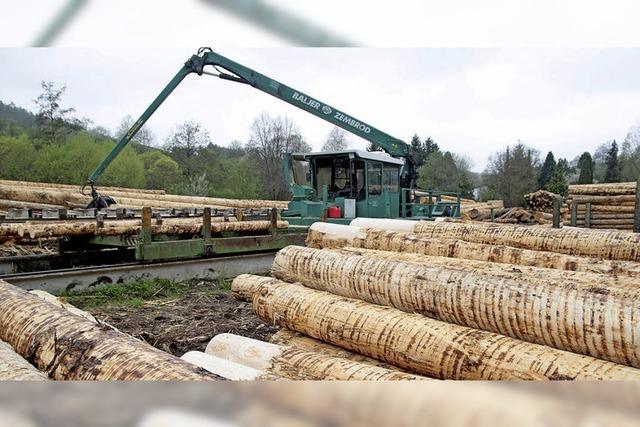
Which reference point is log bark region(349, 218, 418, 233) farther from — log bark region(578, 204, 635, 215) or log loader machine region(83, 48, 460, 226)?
log bark region(578, 204, 635, 215)

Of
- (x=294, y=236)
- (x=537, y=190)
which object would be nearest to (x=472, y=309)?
(x=294, y=236)

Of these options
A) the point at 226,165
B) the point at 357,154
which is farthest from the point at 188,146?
the point at 357,154

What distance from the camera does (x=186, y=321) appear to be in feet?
11.5

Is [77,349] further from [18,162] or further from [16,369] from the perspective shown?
[18,162]

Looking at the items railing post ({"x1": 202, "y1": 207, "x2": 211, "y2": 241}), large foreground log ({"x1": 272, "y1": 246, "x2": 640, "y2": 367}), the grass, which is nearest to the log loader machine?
railing post ({"x1": 202, "y1": 207, "x2": 211, "y2": 241})

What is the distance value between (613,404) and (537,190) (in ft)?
42.7

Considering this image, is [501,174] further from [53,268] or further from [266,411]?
[266,411]

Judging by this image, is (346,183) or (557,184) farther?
(557,184)

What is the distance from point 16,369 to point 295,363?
35.8 inches

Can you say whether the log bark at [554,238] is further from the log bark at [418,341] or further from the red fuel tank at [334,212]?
the red fuel tank at [334,212]

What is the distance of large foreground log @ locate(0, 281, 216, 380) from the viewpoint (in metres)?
1.08

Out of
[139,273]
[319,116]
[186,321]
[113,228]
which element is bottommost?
[186,321]

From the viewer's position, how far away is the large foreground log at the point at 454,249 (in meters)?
2.26

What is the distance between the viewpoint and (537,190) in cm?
1232
